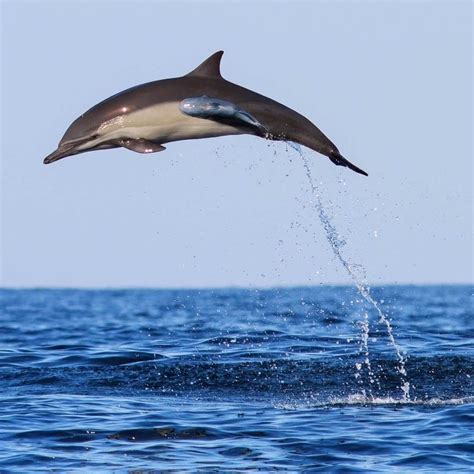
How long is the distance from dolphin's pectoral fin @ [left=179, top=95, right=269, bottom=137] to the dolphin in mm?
66

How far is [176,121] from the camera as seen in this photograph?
39.4 feet

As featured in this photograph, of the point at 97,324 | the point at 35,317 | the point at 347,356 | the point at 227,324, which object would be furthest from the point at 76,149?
the point at 35,317

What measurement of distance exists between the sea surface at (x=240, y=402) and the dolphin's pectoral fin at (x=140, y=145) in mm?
2830

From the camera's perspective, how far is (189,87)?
39.9ft

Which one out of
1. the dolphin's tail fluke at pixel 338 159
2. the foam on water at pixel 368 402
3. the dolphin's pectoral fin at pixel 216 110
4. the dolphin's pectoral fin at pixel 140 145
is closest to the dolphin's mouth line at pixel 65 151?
the dolphin's pectoral fin at pixel 140 145

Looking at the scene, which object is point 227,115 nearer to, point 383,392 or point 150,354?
point 383,392

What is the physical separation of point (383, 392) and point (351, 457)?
12.3 feet

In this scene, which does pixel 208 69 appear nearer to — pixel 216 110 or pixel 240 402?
pixel 216 110

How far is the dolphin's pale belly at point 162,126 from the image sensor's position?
1197 cm

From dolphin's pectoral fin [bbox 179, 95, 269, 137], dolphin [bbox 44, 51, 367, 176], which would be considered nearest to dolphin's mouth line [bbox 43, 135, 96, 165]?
dolphin [bbox 44, 51, 367, 176]

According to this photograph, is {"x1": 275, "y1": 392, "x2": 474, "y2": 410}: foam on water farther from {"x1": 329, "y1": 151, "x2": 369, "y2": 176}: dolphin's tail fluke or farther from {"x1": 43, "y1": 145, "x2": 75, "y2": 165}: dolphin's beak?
{"x1": 43, "y1": 145, "x2": 75, "y2": 165}: dolphin's beak

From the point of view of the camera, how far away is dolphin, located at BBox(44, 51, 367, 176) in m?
12.0

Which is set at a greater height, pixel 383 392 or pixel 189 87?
pixel 189 87

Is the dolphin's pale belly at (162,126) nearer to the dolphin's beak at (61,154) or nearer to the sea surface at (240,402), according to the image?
the dolphin's beak at (61,154)
